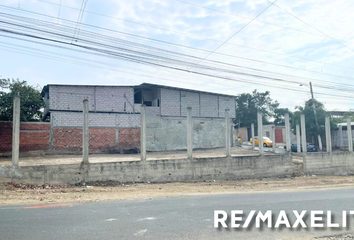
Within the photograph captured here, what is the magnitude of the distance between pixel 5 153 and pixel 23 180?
939cm

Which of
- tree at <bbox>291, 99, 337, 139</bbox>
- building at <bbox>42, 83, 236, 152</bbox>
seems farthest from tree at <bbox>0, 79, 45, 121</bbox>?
Answer: tree at <bbox>291, 99, 337, 139</bbox>

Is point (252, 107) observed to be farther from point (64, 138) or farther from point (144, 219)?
point (144, 219)

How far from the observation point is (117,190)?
11281 mm

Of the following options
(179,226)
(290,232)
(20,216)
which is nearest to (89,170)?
(20,216)

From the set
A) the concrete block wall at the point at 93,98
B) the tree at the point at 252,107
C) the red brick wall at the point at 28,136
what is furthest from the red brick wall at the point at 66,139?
the tree at the point at 252,107

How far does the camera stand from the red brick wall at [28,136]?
18734mm

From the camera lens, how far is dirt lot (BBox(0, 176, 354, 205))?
9359 mm

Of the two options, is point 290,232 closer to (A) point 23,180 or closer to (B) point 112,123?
(A) point 23,180

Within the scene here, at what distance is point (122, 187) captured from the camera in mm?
11930

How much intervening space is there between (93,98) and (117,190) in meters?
14.3

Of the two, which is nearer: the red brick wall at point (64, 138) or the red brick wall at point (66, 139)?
the red brick wall at point (64, 138)

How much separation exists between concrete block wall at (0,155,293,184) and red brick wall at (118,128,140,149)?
426 inches

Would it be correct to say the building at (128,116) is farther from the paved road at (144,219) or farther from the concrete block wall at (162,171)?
the paved road at (144,219)

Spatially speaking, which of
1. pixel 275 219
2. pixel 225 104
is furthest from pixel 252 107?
pixel 275 219
